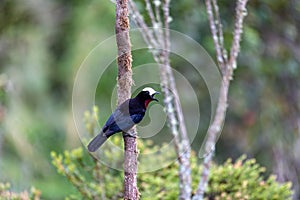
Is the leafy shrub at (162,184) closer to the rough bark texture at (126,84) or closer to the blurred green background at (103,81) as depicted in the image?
the rough bark texture at (126,84)

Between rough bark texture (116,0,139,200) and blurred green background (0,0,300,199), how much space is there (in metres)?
4.57

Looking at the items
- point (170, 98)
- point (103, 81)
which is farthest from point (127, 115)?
point (103, 81)

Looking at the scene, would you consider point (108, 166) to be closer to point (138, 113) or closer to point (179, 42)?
point (138, 113)

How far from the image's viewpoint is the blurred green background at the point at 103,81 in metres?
8.40

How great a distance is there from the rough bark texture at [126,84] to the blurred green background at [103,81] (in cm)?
457

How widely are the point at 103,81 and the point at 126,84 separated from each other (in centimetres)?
572

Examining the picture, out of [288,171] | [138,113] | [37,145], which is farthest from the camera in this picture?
[37,145]

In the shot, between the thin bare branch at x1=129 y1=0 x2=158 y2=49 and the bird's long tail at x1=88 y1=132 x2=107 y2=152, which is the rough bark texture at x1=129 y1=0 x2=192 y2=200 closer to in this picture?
the thin bare branch at x1=129 y1=0 x2=158 y2=49

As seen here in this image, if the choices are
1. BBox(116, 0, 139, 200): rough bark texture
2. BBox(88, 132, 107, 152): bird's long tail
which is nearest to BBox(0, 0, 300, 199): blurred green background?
BBox(116, 0, 139, 200): rough bark texture

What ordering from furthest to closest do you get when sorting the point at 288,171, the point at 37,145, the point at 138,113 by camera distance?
the point at 37,145
the point at 288,171
the point at 138,113

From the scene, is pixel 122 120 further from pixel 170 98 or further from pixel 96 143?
pixel 170 98

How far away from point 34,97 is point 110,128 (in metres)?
6.66

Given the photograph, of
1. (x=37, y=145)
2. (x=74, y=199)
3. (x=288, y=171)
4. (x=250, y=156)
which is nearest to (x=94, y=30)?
(x=37, y=145)

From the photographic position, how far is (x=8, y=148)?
923 cm
